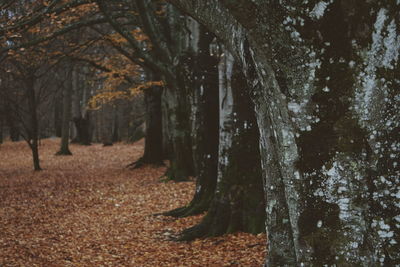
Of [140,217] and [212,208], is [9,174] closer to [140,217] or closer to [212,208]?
[140,217]

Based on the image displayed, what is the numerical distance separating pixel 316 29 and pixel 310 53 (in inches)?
6.1

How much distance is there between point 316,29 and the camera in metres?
2.67

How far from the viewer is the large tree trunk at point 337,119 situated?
2.63m

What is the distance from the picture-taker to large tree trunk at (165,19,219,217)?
7.71 metres

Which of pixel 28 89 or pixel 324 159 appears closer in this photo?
pixel 324 159

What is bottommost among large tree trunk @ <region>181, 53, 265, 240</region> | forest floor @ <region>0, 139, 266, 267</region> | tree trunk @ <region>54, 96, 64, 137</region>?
forest floor @ <region>0, 139, 266, 267</region>

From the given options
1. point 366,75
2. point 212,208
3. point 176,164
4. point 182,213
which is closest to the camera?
point 366,75

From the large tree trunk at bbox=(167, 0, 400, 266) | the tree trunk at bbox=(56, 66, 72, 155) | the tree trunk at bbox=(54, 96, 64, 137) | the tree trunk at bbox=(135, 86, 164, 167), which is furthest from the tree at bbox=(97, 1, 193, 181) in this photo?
the tree trunk at bbox=(54, 96, 64, 137)

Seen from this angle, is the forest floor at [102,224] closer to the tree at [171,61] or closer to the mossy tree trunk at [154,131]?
the mossy tree trunk at [154,131]

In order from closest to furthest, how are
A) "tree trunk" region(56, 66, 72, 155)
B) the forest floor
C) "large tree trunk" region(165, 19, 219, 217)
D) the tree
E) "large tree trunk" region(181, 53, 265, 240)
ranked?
the forest floor < "large tree trunk" region(181, 53, 265, 240) < "large tree trunk" region(165, 19, 219, 217) < the tree < "tree trunk" region(56, 66, 72, 155)

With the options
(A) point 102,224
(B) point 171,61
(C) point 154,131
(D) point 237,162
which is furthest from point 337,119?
(C) point 154,131

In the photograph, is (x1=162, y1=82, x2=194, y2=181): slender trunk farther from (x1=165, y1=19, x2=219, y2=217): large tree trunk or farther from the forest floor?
(x1=165, y1=19, x2=219, y2=217): large tree trunk

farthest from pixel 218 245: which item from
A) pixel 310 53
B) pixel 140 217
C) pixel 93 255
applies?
pixel 310 53

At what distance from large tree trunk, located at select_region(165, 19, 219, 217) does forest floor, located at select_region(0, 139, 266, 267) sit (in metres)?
0.40
